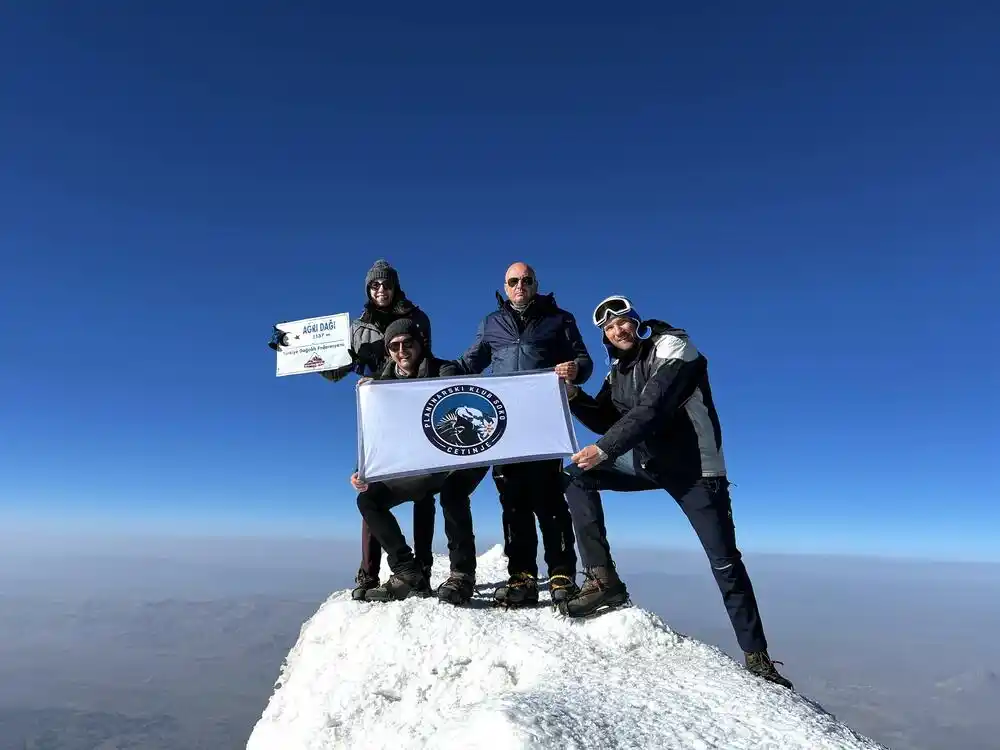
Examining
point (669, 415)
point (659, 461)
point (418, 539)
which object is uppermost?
point (669, 415)

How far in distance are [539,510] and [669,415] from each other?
2.58 meters

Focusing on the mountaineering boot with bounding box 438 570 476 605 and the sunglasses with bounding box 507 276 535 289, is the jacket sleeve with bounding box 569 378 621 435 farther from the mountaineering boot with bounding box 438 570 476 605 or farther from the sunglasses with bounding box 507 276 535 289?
the mountaineering boot with bounding box 438 570 476 605

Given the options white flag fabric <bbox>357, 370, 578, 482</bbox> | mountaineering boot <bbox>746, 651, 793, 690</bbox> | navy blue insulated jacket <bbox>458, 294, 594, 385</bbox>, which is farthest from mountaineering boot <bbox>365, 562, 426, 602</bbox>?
mountaineering boot <bbox>746, 651, 793, 690</bbox>

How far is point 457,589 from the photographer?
7.79 m

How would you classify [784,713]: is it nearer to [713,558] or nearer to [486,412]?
[713,558]

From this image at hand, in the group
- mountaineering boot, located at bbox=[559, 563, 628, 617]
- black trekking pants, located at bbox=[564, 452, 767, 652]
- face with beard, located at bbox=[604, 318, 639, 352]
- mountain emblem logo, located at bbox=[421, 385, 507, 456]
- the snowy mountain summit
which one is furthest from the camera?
mountain emblem logo, located at bbox=[421, 385, 507, 456]

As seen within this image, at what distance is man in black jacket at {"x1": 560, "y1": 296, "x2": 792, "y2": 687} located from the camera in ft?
19.8

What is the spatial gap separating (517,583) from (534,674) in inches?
83.4

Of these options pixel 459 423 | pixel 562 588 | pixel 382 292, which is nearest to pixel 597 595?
pixel 562 588

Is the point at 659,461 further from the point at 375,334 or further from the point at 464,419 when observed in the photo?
the point at 375,334

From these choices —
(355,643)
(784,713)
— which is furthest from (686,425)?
(355,643)

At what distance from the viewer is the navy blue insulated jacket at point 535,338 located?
794 cm

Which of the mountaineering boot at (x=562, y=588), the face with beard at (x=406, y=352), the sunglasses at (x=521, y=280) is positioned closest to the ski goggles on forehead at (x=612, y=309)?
the sunglasses at (x=521, y=280)

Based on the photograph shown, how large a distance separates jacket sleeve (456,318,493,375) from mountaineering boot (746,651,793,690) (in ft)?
16.6
